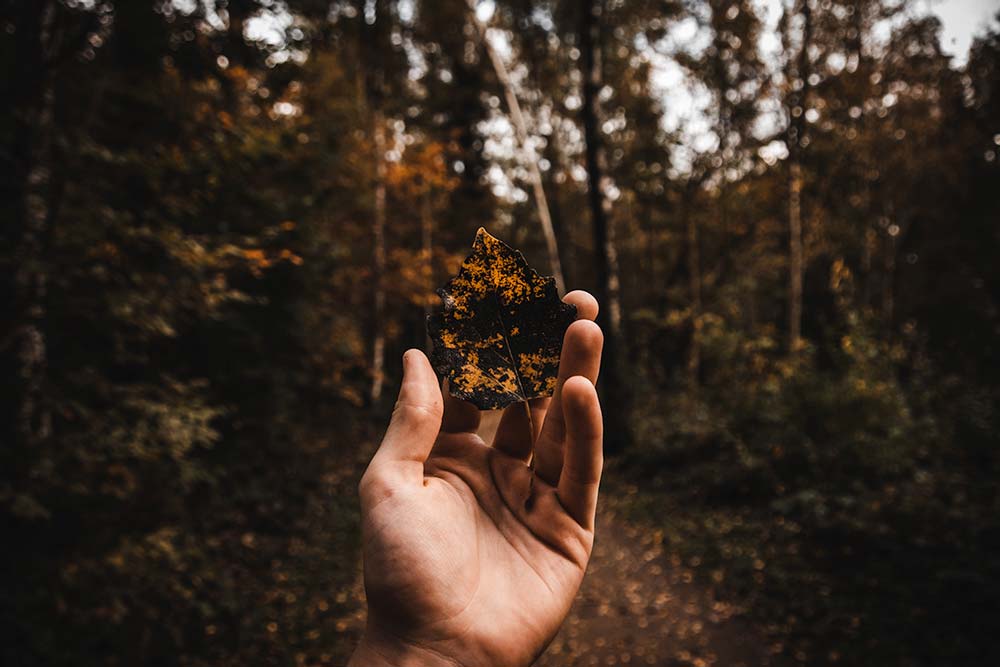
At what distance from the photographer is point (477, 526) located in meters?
1.21

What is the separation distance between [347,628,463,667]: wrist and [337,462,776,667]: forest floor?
3.23 metres

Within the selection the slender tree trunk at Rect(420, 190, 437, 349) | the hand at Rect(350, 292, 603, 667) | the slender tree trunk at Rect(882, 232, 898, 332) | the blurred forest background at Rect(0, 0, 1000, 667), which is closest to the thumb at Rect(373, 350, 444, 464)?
the hand at Rect(350, 292, 603, 667)

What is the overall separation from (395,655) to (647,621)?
389 cm

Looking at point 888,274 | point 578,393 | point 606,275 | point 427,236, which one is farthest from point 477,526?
point 888,274

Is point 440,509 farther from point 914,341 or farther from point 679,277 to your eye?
point 679,277

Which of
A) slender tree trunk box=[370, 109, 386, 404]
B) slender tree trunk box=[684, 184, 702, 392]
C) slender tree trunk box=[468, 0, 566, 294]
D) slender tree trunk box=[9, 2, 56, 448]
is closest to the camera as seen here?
slender tree trunk box=[9, 2, 56, 448]

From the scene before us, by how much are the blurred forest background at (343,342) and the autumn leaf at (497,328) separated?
8.41ft

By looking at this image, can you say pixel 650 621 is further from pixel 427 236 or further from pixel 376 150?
pixel 427 236

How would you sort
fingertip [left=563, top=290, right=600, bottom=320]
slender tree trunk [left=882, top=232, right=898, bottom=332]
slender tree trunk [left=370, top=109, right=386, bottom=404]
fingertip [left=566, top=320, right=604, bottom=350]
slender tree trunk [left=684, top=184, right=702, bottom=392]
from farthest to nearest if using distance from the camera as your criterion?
1. slender tree trunk [left=882, top=232, right=898, bottom=332]
2. slender tree trunk [left=684, top=184, right=702, bottom=392]
3. slender tree trunk [left=370, top=109, right=386, bottom=404]
4. fingertip [left=563, top=290, right=600, bottom=320]
5. fingertip [left=566, top=320, right=604, bottom=350]

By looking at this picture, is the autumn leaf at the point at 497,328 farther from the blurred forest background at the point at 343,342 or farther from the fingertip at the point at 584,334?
the blurred forest background at the point at 343,342

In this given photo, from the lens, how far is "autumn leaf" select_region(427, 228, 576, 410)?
3.38ft

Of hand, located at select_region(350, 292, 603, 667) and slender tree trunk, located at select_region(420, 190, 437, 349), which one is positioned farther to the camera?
slender tree trunk, located at select_region(420, 190, 437, 349)

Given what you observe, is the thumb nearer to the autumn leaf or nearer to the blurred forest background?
the autumn leaf

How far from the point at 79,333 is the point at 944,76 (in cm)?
1625
